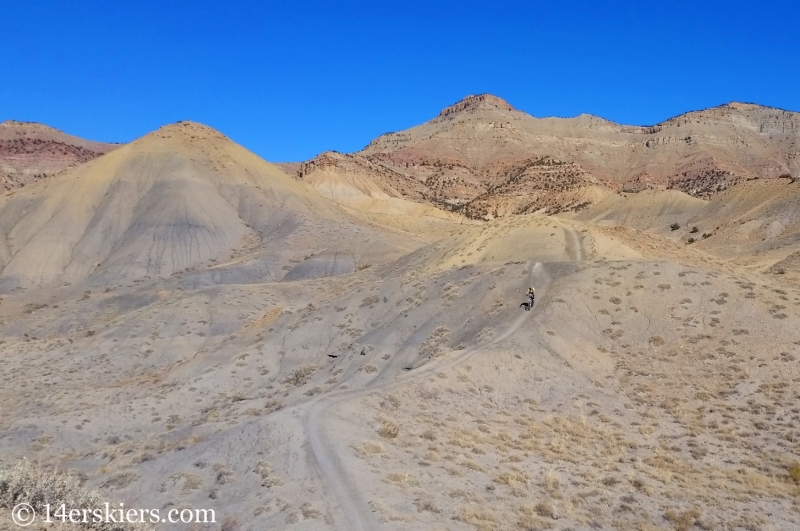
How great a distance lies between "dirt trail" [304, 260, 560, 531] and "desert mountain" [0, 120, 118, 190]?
112 m

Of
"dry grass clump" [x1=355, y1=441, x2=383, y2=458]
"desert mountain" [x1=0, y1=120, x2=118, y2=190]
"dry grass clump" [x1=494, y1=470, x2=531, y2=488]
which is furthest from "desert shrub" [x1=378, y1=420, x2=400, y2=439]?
"desert mountain" [x1=0, y1=120, x2=118, y2=190]

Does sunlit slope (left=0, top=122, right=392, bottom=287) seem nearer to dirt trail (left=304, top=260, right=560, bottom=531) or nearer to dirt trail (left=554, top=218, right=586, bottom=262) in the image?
dirt trail (left=554, top=218, right=586, bottom=262)

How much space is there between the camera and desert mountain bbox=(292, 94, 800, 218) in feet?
385

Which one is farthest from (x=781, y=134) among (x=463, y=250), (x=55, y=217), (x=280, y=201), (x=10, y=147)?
(x=10, y=147)

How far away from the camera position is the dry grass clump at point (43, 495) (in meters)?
8.73

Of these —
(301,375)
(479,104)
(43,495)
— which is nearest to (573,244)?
(301,375)

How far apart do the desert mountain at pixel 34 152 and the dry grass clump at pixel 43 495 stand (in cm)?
11570

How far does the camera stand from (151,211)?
6969 centimetres

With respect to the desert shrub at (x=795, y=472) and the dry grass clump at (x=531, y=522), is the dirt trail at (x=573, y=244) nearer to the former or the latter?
the desert shrub at (x=795, y=472)

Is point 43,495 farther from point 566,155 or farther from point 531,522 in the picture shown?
point 566,155

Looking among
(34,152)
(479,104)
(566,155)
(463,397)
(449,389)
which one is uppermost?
(479,104)

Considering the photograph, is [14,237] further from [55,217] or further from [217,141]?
[217,141]

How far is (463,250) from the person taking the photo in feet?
116

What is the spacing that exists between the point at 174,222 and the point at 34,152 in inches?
3407
